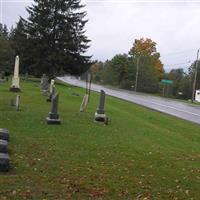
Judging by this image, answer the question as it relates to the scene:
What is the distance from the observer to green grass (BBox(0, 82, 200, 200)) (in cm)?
700

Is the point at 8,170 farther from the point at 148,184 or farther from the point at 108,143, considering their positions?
the point at 108,143

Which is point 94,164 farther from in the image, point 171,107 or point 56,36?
point 56,36

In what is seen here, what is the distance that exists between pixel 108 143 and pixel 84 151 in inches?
60.2

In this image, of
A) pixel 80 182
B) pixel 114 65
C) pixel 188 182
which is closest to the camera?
pixel 80 182

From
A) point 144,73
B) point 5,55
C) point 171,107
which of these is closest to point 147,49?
point 144,73

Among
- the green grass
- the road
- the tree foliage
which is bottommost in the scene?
the road

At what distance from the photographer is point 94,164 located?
8836 mm

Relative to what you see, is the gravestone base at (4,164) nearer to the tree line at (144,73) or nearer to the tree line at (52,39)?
the tree line at (52,39)

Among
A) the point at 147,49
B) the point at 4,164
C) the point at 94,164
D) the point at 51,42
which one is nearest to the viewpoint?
the point at 4,164

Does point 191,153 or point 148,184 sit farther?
point 191,153

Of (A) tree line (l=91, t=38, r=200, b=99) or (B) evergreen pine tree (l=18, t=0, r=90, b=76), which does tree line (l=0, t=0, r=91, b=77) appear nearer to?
(B) evergreen pine tree (l=18, t=0, r=90, b=76)

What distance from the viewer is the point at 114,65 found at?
4284 inches

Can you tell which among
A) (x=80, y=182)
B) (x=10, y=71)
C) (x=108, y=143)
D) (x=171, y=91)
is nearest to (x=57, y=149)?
(x=108, y=143)

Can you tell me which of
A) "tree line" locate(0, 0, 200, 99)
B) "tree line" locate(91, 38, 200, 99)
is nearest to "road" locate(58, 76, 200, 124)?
"tree line" locate(0, 0, 200, 99)
